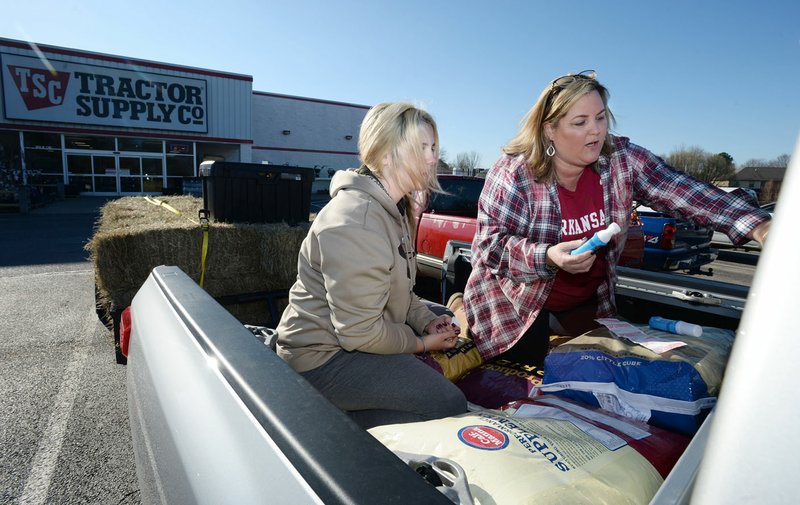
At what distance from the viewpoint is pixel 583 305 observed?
2402mm

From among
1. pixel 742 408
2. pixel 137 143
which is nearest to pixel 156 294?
pixel 742 408

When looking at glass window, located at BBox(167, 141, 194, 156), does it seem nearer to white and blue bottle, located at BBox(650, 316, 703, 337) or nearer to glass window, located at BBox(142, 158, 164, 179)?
glass window, located at BBox(142, 158, 164, 179)

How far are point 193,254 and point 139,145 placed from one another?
21879 millimetres

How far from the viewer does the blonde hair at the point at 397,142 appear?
5.88 feet

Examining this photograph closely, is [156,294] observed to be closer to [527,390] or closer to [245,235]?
[527,390]

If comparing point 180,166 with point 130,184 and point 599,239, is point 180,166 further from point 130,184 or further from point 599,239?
point 599,239

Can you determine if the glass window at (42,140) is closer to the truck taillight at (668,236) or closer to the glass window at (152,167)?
the glass window at (152,167)

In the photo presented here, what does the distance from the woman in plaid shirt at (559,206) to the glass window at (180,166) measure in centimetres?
2455

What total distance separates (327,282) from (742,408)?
1242 mm

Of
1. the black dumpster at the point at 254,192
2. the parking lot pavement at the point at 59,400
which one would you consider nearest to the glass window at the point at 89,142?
the parking lot pavement at the point at 59,400

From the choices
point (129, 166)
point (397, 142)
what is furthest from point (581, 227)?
point (129, 166)

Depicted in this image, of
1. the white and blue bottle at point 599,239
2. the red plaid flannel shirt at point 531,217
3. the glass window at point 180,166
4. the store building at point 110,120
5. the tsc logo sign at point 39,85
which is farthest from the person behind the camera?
the glass window at point 180,166

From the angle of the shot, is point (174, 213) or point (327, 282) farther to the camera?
point (174, 213)

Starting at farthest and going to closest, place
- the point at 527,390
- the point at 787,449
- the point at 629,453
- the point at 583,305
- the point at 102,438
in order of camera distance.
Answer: the point at 102,438, the point at 583,305, the point at 527,390, the point at 629,453, the point at 787,449
